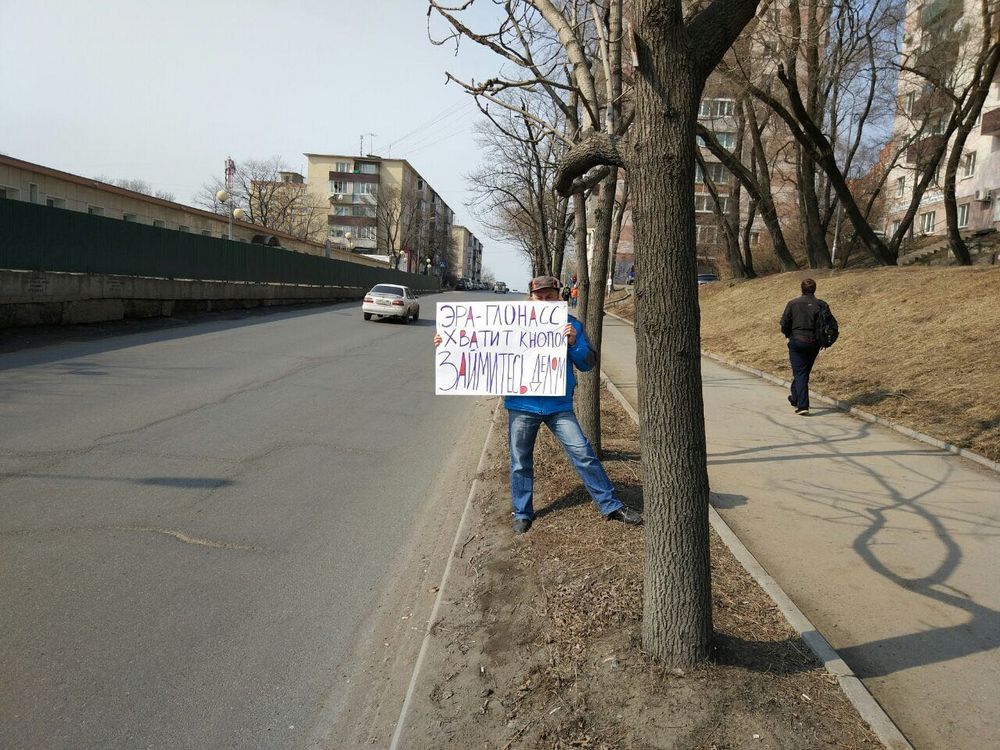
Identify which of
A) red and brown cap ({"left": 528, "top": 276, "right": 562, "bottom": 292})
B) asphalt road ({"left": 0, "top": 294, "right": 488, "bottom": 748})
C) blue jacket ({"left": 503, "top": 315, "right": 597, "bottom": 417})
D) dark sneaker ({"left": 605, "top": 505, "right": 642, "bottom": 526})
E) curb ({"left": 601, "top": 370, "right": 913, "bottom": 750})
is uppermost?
red and brown cap ({"left": 528, "top": 276, "right": 562, "bottom": 292})

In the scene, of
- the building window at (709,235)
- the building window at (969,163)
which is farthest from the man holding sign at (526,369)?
the building window at (709,235)

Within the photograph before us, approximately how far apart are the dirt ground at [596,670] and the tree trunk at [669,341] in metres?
0.22

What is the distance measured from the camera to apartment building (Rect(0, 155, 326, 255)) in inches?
974

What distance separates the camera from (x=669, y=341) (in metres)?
3.08

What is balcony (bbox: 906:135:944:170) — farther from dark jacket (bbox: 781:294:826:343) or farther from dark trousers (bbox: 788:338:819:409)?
dark trousers (bbox: 788:338:819:409)

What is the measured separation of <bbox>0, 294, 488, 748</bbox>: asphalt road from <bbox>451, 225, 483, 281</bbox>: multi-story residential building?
464 ft

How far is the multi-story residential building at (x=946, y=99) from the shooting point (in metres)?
21.5

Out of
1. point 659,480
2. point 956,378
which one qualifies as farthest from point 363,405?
point 956,378

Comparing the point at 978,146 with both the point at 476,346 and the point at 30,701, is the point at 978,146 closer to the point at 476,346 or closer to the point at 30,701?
the point at 476,346

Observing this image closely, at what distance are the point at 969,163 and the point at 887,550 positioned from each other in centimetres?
4745

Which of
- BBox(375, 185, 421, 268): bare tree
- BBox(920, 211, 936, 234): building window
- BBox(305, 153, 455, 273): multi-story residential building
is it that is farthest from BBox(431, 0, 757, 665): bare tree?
BBox(305, 153, 455, 273): multi-story residential building

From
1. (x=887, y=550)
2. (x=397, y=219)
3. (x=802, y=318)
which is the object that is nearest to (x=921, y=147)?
(x=802, y=318)

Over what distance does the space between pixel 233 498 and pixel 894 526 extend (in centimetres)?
506

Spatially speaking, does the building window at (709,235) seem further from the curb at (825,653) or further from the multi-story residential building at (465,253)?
the multi-story residential building at (465,253)
